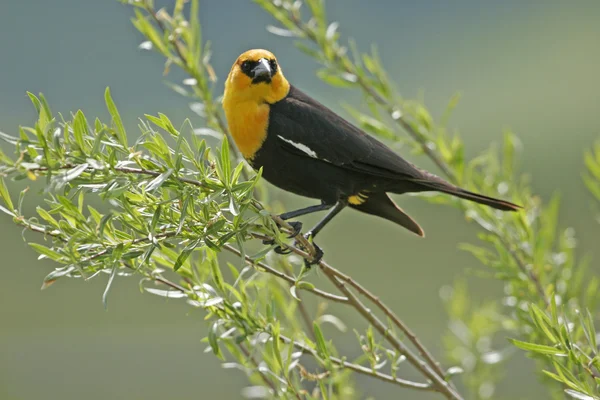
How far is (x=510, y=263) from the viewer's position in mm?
967

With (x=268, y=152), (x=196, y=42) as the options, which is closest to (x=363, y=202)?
(x=268, y=152)

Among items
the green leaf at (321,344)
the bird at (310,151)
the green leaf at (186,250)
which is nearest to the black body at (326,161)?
the bird at (310,151)

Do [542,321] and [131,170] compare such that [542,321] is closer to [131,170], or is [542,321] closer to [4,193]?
[131,170]

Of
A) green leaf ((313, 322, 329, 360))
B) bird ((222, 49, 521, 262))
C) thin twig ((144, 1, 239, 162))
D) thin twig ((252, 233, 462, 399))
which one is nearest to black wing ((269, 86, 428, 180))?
bird ((222, 49, 521, 262))

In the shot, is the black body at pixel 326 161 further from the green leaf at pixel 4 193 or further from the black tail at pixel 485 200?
the green leaf at pixel 4 193

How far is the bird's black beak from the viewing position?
1.19 meters

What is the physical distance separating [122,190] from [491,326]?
85 centimetres

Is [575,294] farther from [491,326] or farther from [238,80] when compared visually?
[238,80]

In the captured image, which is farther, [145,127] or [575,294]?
[575,294]

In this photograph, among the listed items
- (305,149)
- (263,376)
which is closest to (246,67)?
(305,149)

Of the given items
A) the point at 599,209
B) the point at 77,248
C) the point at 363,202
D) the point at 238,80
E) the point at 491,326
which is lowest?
the point at 491,326

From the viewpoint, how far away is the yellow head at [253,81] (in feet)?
3.89

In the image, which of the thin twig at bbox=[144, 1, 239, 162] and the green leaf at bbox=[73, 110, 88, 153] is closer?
the green leaf at bbox=[73, 110, 88, 153]

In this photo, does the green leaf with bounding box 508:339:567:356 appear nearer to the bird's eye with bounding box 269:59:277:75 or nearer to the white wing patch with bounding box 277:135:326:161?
the white wing patch with bounding box 277:135:326:161
